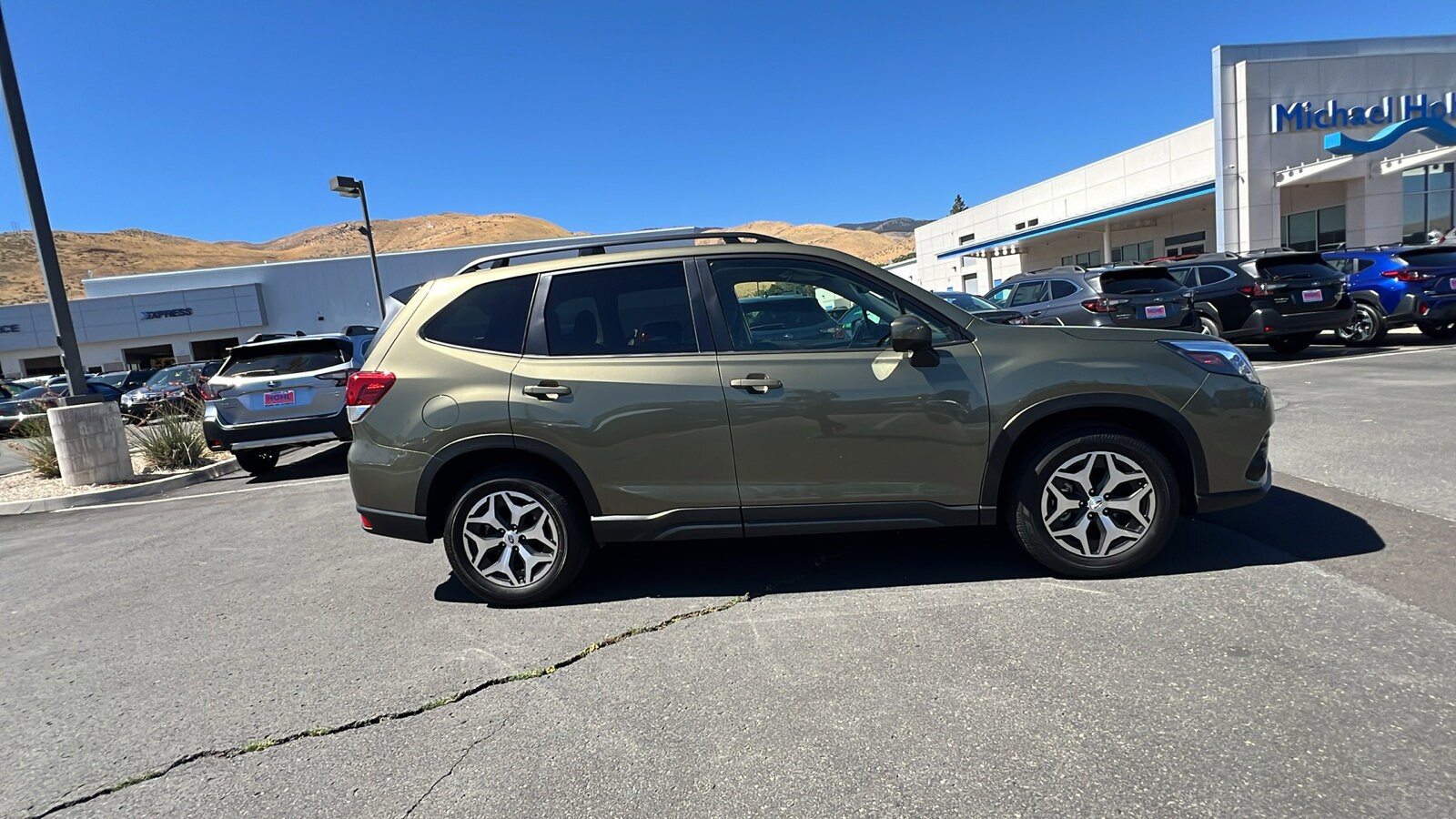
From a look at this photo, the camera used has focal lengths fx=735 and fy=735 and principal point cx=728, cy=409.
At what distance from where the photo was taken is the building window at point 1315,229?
2327 cm

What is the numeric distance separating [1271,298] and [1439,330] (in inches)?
165

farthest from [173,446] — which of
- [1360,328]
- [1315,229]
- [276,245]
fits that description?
[276,245]

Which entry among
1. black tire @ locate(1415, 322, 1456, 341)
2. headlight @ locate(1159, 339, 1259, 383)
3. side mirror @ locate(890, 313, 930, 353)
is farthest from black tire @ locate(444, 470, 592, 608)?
black tire @ locate(1415, 322, 1456, 341)

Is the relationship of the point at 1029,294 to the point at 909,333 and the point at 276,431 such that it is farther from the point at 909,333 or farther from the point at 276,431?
the point at 276,431

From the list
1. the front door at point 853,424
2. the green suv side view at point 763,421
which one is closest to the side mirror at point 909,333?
the green suv side view at point 763,421

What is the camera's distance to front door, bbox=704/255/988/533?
11.9ft

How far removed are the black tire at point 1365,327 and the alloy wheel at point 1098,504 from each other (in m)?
12.3

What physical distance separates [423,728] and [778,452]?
1945mm

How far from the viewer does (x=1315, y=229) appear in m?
24.1

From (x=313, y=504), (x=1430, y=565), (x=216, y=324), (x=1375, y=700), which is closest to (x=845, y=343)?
(x=1375, y=700)

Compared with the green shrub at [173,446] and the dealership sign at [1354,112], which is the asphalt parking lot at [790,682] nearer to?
the green shrub at [173,446]

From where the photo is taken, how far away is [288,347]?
26.7 ft

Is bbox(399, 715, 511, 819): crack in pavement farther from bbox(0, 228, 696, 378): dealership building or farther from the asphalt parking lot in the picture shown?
bbox(0, 228, 696, 378): dealership building

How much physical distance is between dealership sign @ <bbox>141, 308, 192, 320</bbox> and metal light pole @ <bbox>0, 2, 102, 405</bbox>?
44723 millimetres
